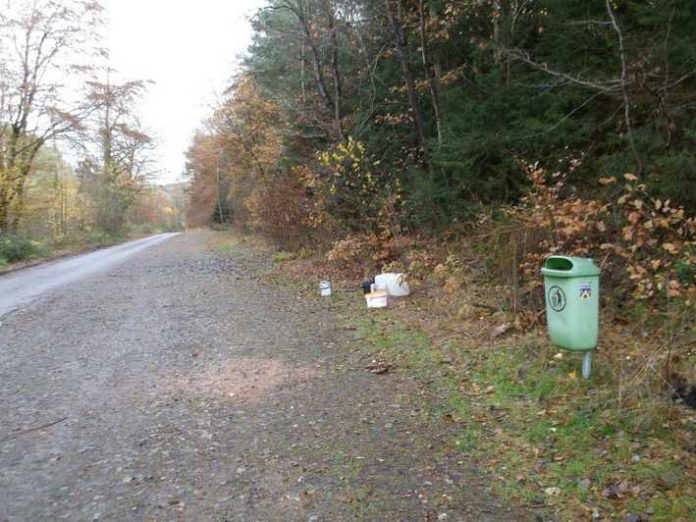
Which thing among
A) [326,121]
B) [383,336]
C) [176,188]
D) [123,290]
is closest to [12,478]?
[383,336]

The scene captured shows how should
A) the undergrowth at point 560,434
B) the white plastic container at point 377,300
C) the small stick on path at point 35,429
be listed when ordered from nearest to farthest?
the undergrowth at point 560,434 → the small stick on path at point 35,429 → the white plastic container at point 377,300

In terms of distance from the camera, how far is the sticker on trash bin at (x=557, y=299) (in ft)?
16.0

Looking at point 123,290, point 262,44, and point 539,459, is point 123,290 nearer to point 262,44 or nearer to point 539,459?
point 539,459

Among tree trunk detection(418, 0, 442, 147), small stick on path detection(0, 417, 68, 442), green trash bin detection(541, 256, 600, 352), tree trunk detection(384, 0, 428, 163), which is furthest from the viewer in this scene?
tree trunk detection(384, 0, 428, 163)

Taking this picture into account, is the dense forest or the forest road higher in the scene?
the dense forest

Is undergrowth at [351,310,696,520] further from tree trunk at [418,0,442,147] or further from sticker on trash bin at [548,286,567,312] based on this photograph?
tree trunk at [418,0,442,147]

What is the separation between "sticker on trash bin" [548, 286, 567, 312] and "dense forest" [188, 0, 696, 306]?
72cm

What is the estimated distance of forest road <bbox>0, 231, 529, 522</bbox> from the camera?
351cm

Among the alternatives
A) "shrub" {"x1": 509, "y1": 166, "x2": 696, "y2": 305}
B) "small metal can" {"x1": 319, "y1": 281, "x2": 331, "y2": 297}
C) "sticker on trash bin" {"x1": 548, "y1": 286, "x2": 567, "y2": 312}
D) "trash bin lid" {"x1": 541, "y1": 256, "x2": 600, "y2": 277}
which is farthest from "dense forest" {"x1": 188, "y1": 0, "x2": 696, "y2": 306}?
"small metal can" {"x1": 319, "y1": 281, "x2": 331, "y2": 297}

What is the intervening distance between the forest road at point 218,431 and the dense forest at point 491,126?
8.45 ft

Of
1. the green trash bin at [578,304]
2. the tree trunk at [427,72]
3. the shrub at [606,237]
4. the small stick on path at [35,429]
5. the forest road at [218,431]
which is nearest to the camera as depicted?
the forest road at [218,431]

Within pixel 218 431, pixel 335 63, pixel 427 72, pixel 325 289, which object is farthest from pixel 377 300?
pixel 335 63

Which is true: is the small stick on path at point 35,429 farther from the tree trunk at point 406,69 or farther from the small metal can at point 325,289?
the tree trunk at point 406,69

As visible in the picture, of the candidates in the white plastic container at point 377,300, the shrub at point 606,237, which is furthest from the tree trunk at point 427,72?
the shrub at point 606,237
